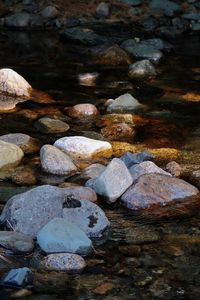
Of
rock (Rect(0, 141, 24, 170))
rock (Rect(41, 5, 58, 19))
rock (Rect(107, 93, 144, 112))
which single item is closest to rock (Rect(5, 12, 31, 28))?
rock (Rect(41, 5, 58, 19))

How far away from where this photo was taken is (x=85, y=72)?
29.4 feet

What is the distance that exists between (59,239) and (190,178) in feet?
5.61

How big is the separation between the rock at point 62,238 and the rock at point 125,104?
3.29 meters

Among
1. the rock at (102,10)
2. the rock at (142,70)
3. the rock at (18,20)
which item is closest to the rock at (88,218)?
the rock at (142,70)

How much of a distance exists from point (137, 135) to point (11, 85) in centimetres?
202

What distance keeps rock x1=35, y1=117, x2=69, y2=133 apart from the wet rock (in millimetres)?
415

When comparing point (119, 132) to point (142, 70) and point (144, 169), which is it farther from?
point (142, 70)

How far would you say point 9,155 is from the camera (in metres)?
5.54

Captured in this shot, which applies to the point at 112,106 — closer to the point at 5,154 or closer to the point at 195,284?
the point at 5,154

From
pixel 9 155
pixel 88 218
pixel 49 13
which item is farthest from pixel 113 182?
pixel 49 13

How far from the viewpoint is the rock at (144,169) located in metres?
5.11

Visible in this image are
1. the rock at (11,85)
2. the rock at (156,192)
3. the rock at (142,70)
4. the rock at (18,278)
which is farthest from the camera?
the rock at (142,70)

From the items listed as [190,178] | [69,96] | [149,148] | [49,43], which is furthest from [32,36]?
[190,178]

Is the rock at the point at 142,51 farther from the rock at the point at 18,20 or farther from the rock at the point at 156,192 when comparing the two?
the rock at the point at 156,192
